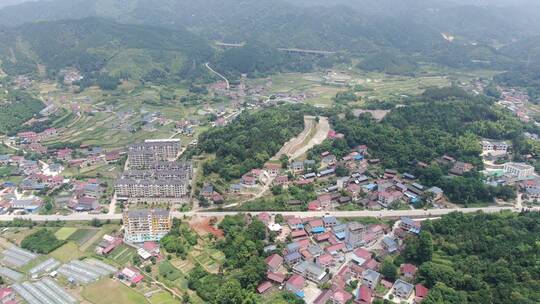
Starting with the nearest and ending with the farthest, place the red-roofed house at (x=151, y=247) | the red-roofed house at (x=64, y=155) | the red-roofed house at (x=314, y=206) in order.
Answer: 1. the red-roofed house at (x=151, y=247)
2. the red-roofed house at (x=314, y=206)
3. the red-roofed house at (x=64, y=155)

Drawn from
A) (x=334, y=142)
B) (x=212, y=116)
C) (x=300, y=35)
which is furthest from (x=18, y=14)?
(x=334, y=142)

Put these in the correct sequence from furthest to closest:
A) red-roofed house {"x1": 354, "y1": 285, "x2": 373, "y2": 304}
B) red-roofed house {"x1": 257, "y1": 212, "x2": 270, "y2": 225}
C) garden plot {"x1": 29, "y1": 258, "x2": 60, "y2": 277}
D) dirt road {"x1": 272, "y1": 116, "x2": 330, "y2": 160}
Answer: dirt road {"x1": 272, "y1": 116, "x2": 330, "y2": 160} → red-roofed house {"x1": 257, "y1": 212, "x2": 270, "y2": 225} → garden plot {"x1": 29, "y1": 258, "x2": 60, "y2": 277} → red-roofed house {"x1": 354, "y1": 285, "x2": 373, "y2": 304}

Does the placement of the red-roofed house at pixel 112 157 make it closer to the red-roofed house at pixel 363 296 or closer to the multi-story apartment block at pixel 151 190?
the multi-story apartment block at pixel 151 190

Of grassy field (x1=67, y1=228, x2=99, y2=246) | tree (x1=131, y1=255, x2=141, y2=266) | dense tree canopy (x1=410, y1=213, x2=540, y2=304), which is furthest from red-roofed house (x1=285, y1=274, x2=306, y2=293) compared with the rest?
grassy field (x1=67, y1=228, x2=99, y2=246)

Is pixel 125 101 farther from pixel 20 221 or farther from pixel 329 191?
pixel 329 191

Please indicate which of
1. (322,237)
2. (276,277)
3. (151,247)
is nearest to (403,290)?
(322,237)

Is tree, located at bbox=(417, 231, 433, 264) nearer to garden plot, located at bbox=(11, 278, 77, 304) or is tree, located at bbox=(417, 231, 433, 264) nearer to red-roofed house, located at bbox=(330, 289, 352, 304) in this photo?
red-roofed house, located at bbox=(330, 289, 352, 304)

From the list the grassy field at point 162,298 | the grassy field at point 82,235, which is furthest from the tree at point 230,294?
the grassy field at point 82,235
